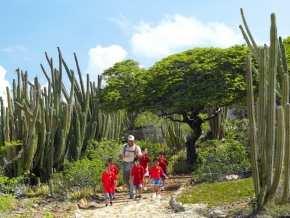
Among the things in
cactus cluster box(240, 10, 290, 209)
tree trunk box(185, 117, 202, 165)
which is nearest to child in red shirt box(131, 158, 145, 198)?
cactus cluster box(240, 10, 290, 209)

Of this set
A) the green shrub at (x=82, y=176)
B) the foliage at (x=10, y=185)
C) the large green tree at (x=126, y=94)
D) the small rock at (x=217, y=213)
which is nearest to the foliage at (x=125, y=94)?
the large green tree at (x=126, y=94)

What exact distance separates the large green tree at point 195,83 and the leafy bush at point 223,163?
1795mm

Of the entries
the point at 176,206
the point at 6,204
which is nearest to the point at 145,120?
the point at 6,204

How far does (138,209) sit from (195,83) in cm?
691

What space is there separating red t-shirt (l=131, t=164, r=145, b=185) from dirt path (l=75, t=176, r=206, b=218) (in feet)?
1.37

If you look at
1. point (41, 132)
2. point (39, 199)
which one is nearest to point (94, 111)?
point (41, 132)

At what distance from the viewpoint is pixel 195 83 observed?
1897 cm

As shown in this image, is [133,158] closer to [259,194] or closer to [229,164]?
[229,164]

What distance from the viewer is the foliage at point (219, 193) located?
41.3ft

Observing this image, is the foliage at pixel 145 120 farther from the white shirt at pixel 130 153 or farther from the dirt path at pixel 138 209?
the white shirt at pixel 130 153

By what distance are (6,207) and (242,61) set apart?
943cm

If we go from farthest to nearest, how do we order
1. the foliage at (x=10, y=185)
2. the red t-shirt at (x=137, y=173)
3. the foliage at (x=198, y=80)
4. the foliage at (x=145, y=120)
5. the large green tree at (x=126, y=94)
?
1. the foliage at (x=145, y=120)
2. the large green tree at (x=126, y=94)
3. the foliage at (x=198, y=80)
4. the foliage at (x=10, y=185)
5. the red t-shirt at (x=137, y=173)

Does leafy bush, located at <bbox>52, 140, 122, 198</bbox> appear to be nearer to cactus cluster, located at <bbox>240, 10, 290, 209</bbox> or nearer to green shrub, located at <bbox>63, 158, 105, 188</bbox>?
green shrub, located at <bbox>63, 158, 105, 188</bbox>

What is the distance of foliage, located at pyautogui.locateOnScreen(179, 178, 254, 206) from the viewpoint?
41.3 feet
